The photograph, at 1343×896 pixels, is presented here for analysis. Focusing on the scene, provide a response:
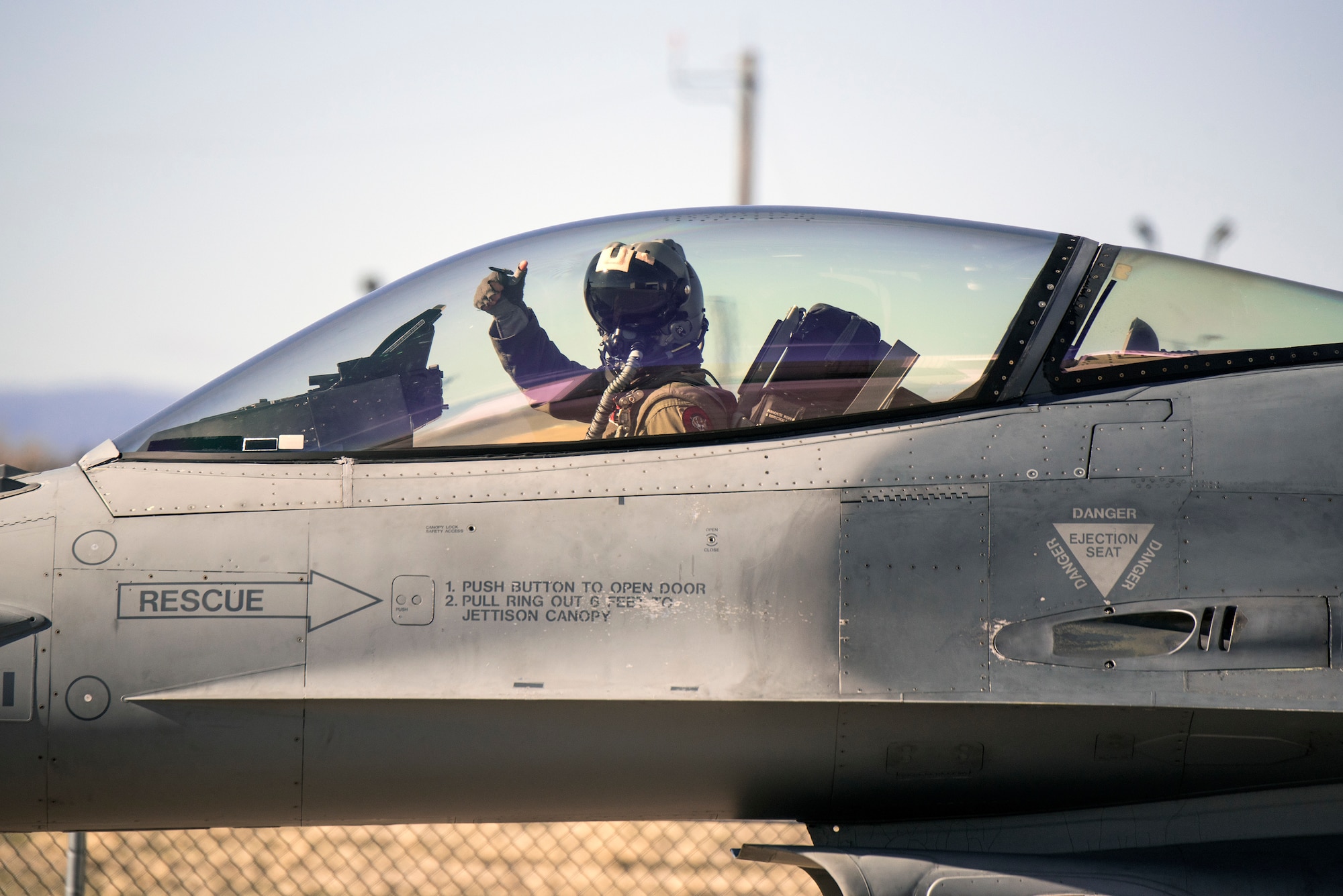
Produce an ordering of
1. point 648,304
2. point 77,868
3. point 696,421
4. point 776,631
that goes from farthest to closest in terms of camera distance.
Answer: point 77,868 < point 648,304 < point 696,421 < point 776,631

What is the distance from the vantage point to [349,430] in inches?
142

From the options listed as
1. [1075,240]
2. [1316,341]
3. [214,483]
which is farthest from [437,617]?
[1316,341]

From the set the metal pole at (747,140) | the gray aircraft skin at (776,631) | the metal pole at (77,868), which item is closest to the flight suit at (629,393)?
the gray aircraft skin at (776,631)

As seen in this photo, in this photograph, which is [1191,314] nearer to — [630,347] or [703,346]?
[703,346]

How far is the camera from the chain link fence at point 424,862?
7406 millimetres

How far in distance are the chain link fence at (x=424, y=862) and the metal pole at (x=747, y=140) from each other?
889cm

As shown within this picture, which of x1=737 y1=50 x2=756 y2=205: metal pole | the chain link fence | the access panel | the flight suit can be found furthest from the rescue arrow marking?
x1=737 y1=50 x2=756 y2=205: metal pole

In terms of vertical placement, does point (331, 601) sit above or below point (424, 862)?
above

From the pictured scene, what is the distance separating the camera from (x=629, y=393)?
3.64 metres

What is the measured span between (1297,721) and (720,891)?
474cm

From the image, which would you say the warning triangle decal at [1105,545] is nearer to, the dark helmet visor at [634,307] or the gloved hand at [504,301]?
the dark helmet visor at [634,307]

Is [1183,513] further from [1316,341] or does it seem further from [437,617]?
[437,617]

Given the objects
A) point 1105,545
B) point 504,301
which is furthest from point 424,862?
point 1105,545

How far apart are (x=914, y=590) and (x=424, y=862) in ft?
18.7
